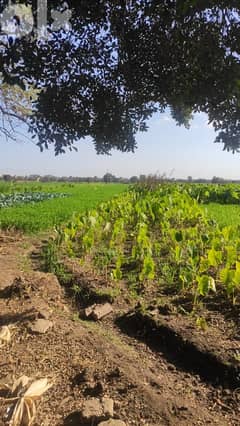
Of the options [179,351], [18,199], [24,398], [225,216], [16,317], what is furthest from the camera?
[18,199]

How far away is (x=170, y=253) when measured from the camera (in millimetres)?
5809

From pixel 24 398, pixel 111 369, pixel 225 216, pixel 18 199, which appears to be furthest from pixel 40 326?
pixel 18 199

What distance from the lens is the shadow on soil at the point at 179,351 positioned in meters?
2.64

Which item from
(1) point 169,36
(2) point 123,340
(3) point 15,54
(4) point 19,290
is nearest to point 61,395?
(2) point 123,340

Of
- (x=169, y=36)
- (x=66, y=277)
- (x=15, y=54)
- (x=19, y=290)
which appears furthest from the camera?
(x=66, y=277)

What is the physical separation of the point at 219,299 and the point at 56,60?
2.83m

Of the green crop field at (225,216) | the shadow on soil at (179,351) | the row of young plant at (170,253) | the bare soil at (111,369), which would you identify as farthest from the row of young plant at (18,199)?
the shadow on soil at (179,351)

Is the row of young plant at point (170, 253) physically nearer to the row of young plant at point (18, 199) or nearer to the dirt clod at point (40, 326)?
the dirt clod at point (40, 326)

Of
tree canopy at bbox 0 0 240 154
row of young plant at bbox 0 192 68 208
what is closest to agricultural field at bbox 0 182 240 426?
tree canopy at bbox 0 0 240 154

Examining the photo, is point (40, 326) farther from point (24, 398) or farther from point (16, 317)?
point (24, 398)

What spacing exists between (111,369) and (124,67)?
7.65 ft

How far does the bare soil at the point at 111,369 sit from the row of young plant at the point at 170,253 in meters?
0.50

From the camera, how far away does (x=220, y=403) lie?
7.80 ft

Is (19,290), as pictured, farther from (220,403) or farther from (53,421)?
(220,403)
